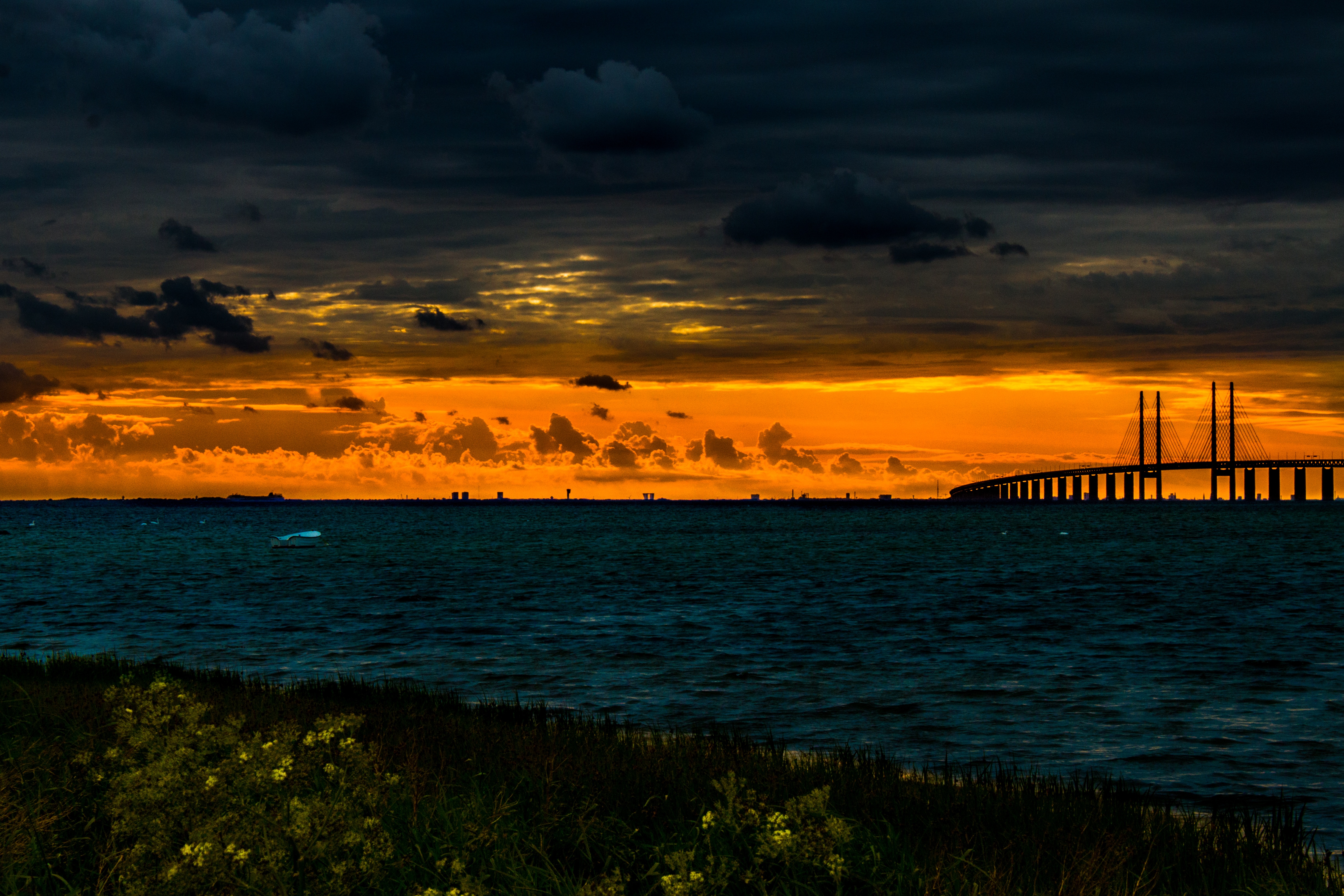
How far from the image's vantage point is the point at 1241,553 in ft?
363

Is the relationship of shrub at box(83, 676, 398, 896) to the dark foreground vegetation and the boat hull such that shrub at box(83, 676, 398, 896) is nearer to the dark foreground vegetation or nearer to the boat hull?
the dark foreground vegetation

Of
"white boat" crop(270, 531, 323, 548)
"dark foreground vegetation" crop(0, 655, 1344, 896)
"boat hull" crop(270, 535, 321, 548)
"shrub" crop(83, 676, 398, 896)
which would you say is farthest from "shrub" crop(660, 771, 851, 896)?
"white boat" crop(270, 531, 323, 548)

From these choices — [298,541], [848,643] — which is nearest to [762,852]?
[848,643]

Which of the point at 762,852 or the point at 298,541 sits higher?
the point at 762,852

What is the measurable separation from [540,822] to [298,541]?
15474 cm

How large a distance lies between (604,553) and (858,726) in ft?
311

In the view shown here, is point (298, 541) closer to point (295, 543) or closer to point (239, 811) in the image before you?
point (295, 543)

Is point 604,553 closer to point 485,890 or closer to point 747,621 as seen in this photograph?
point 747,621

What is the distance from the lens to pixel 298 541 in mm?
158375

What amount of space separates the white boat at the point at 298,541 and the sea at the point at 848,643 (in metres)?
40.5

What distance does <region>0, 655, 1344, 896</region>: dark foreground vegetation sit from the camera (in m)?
8.96

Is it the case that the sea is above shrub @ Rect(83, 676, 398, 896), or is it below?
below

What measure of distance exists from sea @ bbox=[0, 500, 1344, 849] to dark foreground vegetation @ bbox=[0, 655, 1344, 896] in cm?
445

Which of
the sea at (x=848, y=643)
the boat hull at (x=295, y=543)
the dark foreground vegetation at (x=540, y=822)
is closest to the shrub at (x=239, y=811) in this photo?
the dark foreground vegetation at (x=540, y=822)
